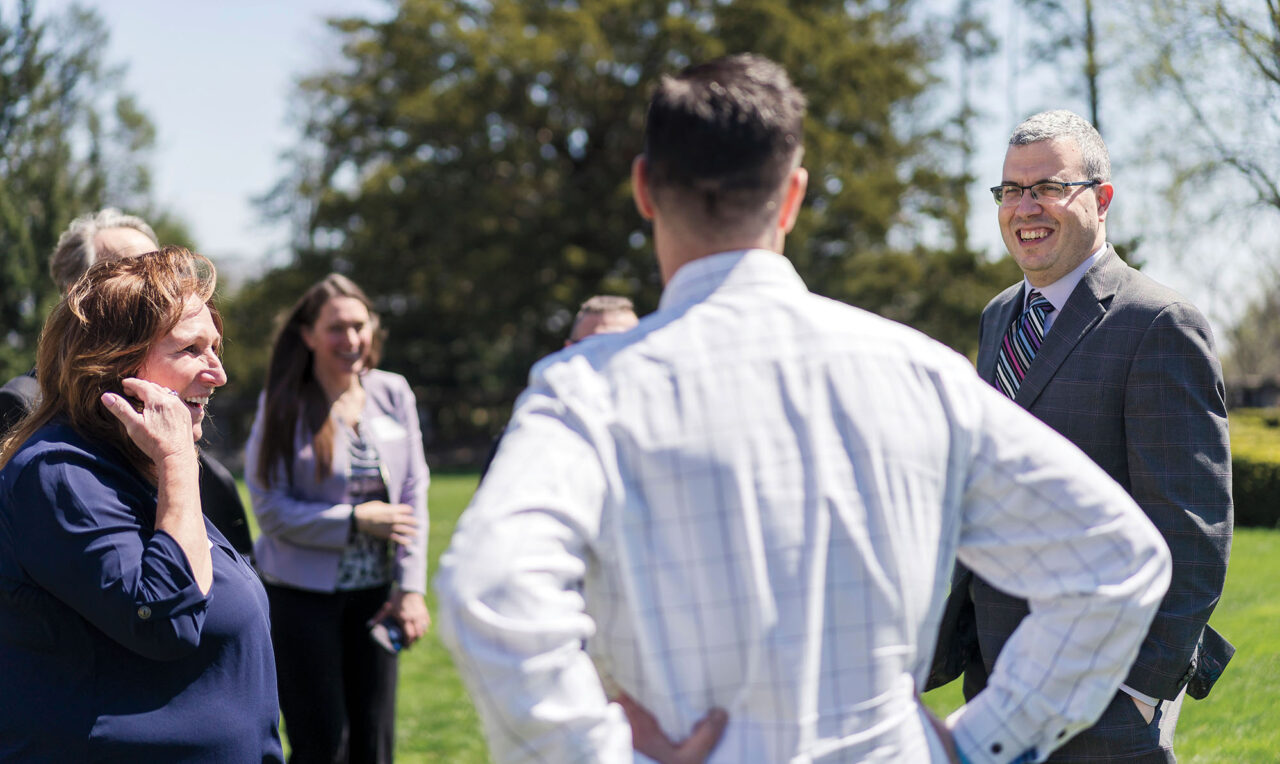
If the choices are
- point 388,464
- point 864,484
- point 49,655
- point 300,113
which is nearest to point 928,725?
point 864,484

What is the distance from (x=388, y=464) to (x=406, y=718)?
2079 mm

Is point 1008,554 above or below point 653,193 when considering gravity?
below

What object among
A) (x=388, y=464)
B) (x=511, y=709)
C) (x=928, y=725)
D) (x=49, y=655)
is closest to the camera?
(x=511, y=709)

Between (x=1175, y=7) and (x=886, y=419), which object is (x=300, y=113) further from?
(x=886, y=419)

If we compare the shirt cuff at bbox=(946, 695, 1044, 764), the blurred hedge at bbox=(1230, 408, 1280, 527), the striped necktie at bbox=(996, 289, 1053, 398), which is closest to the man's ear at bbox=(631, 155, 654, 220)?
the shirt cuff at bbox=(946, 695, 1044, 764)

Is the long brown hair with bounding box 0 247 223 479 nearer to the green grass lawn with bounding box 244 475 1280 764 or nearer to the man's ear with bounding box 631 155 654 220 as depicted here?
the man's ear with bounding box 631 155 654 220

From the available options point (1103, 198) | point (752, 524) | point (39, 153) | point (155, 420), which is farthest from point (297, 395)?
point (39, 153)

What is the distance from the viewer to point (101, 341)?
264cm

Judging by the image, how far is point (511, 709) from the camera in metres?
1.46

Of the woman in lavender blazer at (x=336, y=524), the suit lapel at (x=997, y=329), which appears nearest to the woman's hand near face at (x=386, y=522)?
the woman in lavender blazer at (x=336, y=524)

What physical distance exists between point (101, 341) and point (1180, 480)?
268 cm

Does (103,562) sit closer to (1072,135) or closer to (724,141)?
(724,141)

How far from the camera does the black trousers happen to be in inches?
171

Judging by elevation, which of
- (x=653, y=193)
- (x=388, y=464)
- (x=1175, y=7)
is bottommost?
(x=388, y=464)
